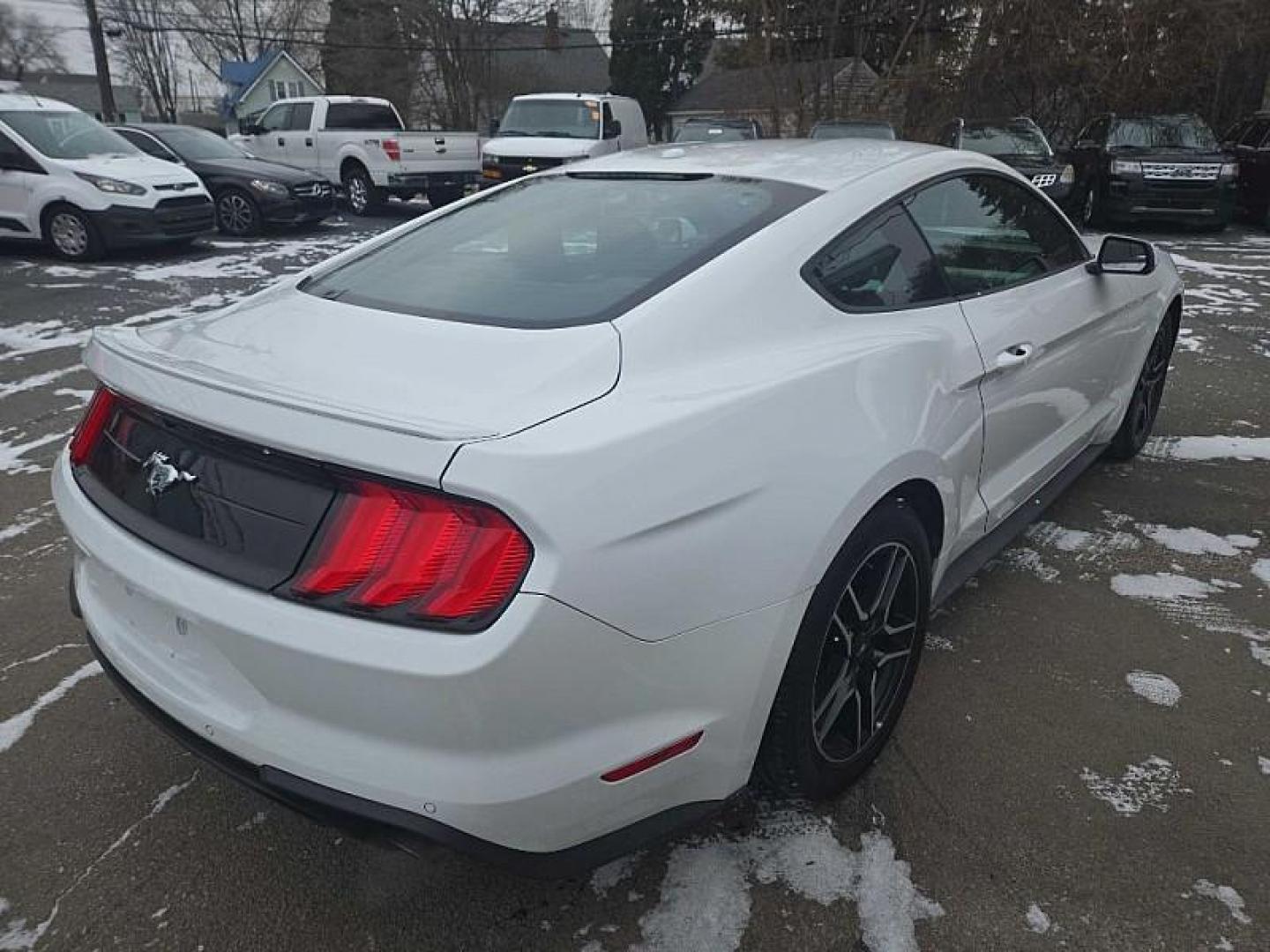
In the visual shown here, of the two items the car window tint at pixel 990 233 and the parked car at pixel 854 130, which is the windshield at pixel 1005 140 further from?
the car window tint at pixel 990 233

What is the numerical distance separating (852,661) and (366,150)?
49.9 feet

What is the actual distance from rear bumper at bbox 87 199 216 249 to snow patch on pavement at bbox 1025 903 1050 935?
35.2 feet

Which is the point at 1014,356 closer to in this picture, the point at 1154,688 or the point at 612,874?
the point at 1154,688

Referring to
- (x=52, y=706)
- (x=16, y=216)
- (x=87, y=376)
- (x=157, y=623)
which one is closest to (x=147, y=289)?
(x=16, y=216)

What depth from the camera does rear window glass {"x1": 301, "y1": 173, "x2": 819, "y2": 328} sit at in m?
2.13

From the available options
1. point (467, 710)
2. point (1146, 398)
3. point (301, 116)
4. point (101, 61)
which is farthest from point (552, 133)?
point (101, 61)

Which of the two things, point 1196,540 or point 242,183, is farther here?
point 242,183

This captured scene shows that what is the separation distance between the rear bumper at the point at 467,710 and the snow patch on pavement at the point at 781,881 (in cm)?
28

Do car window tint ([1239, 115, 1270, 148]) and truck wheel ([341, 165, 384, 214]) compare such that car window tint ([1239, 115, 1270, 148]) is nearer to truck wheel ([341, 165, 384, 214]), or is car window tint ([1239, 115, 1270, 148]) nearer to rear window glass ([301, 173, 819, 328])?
truck wheel ([341, 165, 384, 214])

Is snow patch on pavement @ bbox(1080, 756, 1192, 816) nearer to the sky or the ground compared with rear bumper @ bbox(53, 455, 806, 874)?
nearer to the ground

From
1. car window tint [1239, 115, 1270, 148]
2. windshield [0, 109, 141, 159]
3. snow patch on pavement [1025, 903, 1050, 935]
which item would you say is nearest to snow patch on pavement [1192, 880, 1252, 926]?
snow patch on pavement [1025, 903, 1050, 935]

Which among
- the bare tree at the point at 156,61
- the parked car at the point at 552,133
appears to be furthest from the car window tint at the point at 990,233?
the bare tree at the point at 156,61

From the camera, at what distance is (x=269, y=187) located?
12.4m

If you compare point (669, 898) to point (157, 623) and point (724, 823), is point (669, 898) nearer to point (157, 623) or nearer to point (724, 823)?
point (724, 823)
